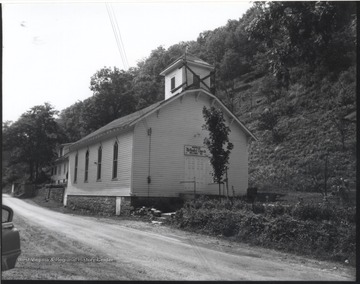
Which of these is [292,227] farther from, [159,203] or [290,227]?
[159,203]

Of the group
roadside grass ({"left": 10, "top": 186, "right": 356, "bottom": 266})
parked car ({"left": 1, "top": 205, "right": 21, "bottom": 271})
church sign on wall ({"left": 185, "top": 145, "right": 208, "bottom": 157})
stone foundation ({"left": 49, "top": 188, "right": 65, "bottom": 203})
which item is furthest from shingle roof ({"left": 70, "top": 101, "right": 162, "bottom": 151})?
parked car ({"left": 1, "top": 205, "right": 21, "bottom": 271})

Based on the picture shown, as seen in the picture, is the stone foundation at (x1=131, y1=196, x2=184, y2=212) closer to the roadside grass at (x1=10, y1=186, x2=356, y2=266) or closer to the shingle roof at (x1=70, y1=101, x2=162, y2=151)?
the shingle roof at (x1=70, y1=101, x2=162, y2=151)

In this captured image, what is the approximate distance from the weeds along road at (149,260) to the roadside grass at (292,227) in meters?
0.69

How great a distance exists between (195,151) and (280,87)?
28.8 ft

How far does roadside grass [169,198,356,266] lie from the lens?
895cm

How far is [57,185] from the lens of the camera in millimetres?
28422

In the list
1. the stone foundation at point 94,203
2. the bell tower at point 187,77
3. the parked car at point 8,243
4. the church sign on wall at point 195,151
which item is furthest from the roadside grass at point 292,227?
the bell tower at point 187,77

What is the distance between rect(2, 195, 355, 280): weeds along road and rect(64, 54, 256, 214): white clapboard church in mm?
7383

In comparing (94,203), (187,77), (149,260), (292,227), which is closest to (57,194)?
(94,203)

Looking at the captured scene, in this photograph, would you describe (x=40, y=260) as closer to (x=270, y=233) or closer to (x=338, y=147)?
(x=270, y=233)

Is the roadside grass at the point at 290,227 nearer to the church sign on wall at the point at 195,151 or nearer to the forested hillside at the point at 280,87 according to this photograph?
the forested hillside at the point at 280,87

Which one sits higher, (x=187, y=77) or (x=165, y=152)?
(x=187, y=77)

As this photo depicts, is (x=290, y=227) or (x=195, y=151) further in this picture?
(x=195, y=151)

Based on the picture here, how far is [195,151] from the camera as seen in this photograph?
2120cm
